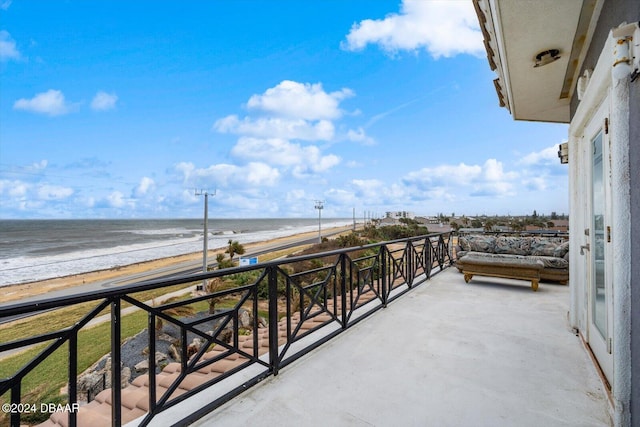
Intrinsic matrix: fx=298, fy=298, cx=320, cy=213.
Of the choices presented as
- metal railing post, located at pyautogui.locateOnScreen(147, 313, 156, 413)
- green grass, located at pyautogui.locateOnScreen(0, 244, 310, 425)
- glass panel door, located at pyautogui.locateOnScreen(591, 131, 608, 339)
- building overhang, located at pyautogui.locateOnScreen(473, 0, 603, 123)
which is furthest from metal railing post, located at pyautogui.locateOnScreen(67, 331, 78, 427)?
glass panel door, located at pyautogui.locateOnScreen(591, 131, 608, 339)

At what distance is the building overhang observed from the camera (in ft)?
5.69

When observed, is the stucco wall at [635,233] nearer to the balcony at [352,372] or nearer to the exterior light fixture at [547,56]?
the balcony at [352,372]

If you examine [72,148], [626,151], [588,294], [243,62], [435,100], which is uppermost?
[72,148]

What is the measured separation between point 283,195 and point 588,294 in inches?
2327

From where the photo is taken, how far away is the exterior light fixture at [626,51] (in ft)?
3.84

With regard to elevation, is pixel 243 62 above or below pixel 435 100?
above

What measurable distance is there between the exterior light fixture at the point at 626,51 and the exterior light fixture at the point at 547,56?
1120 mm

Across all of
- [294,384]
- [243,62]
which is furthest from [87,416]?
[243,62]

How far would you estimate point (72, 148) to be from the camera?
170ft

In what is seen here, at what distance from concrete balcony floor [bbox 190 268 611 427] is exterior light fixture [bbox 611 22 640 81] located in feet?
5.67

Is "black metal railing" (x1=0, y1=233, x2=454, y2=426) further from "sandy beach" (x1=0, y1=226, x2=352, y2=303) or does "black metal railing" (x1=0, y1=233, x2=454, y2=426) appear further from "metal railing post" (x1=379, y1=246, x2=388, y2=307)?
"sandy beach" (x1=0, y1=226, x2=352, y2=303)

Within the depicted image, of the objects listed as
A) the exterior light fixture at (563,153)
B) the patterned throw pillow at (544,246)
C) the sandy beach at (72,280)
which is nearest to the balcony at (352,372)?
the exterior light fixture at (563,153)

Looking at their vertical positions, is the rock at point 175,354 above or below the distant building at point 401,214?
below

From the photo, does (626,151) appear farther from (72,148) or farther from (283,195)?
(72,148)
